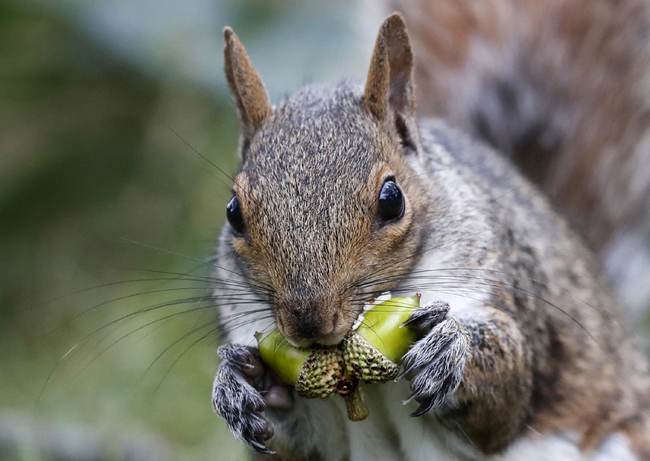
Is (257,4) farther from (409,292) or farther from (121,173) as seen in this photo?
(409,292)

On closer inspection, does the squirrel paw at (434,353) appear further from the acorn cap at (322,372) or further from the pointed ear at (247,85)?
the pointed ear at (247,85)

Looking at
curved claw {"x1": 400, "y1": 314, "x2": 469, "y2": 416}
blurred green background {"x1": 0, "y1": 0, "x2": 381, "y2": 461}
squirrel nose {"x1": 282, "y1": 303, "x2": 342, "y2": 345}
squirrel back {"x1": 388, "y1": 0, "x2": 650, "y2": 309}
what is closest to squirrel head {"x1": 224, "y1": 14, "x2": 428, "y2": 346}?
squirrel nose {"x1": 282, "y1": 303, "x2": 342, "y2": 345}

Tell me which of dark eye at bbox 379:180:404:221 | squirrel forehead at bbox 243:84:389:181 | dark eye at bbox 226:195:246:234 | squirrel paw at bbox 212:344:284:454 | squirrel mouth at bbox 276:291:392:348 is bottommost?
squirrel paw at bbox 212:344:284:454

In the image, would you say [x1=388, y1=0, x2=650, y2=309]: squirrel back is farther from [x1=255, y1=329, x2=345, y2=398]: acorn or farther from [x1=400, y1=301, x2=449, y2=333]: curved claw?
[x1=255, y1=329, x2=345, y2=398]: acorn

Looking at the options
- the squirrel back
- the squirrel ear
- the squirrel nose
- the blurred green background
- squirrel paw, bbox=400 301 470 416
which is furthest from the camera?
the blurred green background

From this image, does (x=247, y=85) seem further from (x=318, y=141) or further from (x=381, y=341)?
(x=381, y=341)

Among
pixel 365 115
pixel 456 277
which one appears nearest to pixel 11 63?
pixel 365 115

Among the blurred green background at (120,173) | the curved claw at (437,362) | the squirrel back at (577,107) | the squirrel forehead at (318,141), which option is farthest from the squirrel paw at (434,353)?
the blurred green background at (120,173)
